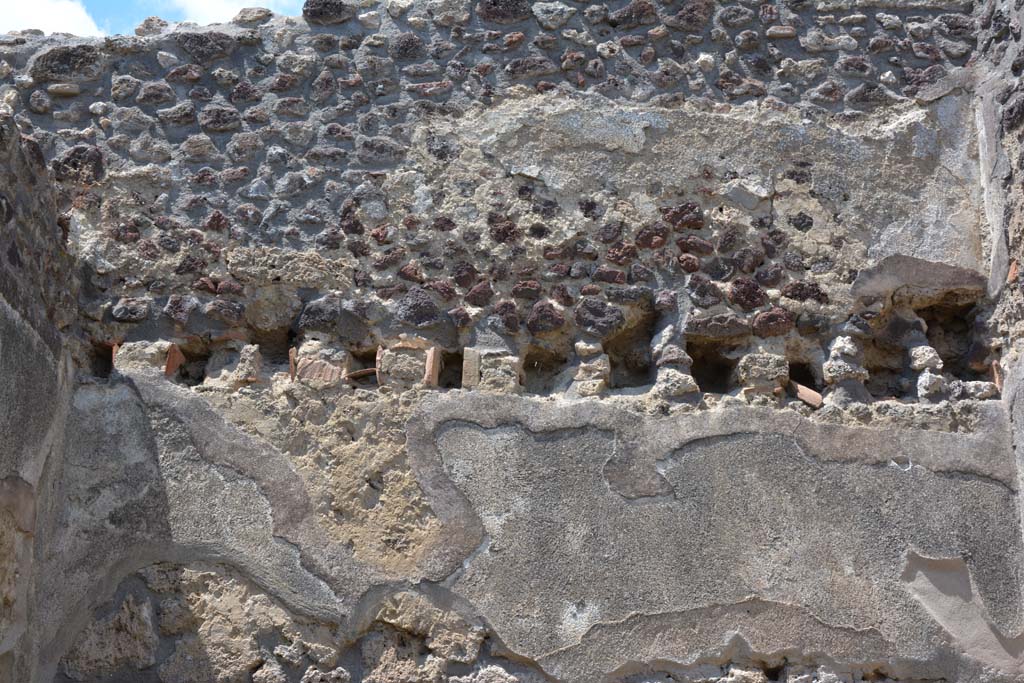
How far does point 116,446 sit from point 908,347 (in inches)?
98.2

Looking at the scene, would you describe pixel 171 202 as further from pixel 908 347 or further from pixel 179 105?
pixel 908 347

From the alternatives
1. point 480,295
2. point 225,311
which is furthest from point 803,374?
point 225,311

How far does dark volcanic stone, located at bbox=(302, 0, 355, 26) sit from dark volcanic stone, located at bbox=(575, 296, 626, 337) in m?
1.32

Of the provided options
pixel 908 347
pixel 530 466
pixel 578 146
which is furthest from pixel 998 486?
pixel 578 146

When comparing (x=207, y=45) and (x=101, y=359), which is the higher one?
(x=207, y=45)

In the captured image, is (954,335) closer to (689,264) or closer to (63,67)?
(689,264)

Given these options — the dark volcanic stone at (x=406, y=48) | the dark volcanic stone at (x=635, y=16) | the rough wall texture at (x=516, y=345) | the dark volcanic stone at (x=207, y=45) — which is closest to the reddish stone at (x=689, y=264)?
the rough wall texture at (x=516, y=345)

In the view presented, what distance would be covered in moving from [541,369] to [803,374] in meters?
0.84

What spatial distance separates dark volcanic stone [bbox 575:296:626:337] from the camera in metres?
3.82

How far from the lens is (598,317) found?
383 cm

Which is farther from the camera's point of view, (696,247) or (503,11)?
(503,11)

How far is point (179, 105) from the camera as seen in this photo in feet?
13.4

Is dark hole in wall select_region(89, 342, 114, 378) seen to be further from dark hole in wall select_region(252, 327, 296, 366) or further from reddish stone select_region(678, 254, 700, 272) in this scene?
reddish stone select_region(678, 254, 700, 272)

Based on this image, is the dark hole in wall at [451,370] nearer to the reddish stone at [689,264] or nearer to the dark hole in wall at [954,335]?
the reddish stone at [689,264]
